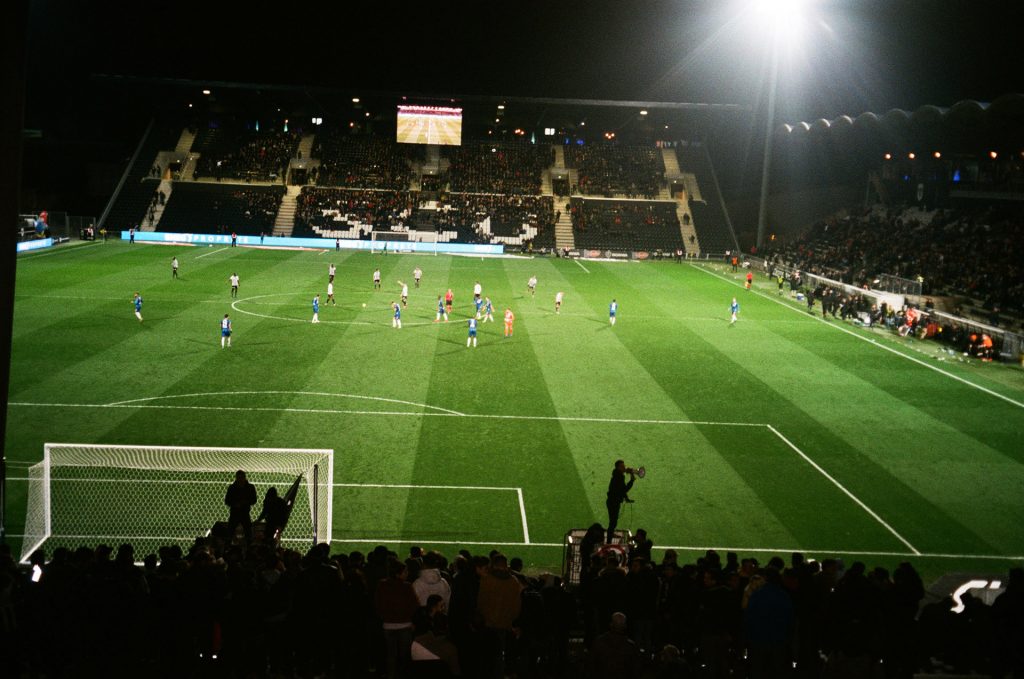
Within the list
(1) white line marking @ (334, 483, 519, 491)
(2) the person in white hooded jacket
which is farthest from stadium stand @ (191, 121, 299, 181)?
(2) the person in white hooded jacket

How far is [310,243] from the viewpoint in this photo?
7062 cm

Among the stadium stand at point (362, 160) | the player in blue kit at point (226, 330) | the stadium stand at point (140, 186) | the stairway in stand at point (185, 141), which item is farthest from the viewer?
the stairway in stand at point (185, 141)

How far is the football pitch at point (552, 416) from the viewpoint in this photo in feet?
55.8

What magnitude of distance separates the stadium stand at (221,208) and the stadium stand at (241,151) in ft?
6.85

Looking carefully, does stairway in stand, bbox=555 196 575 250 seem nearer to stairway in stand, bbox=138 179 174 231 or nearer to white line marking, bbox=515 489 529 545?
stairway in stand, bbox=138 179 174 231

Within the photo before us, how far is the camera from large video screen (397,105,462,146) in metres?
77.9

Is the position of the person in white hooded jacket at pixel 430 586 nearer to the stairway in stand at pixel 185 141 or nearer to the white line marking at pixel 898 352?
the white line marking at pixel 898 352

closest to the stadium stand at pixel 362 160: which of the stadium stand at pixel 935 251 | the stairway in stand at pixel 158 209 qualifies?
the stairway in stand at pixel 158 209

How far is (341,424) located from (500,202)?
2334 inches

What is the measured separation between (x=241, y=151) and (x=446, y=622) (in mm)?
80713

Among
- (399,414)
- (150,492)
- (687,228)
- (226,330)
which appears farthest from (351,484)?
(687,228)

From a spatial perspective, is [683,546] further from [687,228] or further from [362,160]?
[362,160]

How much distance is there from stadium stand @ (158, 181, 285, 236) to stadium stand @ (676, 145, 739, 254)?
3800cm

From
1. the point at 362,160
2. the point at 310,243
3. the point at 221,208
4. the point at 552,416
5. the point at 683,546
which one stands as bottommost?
the point at 683,546
